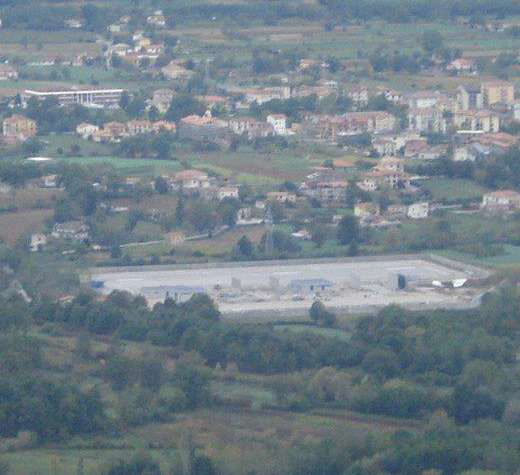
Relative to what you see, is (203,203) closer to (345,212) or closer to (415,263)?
(345,212)

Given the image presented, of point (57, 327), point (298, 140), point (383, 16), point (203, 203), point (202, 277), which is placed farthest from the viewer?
point (383, 16)

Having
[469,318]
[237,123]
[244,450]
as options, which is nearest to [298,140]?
[237,123]

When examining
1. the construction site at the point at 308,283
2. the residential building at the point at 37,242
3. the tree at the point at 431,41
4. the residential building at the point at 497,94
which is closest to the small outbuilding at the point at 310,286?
the construction site at the point at 308,283

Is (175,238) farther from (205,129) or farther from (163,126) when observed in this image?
(163,126)

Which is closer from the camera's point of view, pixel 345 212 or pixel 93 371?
pixel 93 371

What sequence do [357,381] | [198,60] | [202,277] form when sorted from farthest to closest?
1. [198,60]
2. [202,277]
3. [357,381]

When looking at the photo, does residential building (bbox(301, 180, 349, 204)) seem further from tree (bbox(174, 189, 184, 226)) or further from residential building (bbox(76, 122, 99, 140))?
residential building (bbox(76, 122, 99, 140))

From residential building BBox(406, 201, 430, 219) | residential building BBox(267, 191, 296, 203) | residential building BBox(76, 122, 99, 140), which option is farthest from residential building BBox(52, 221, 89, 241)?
residential building BBox(76, 122, 99, 140)
